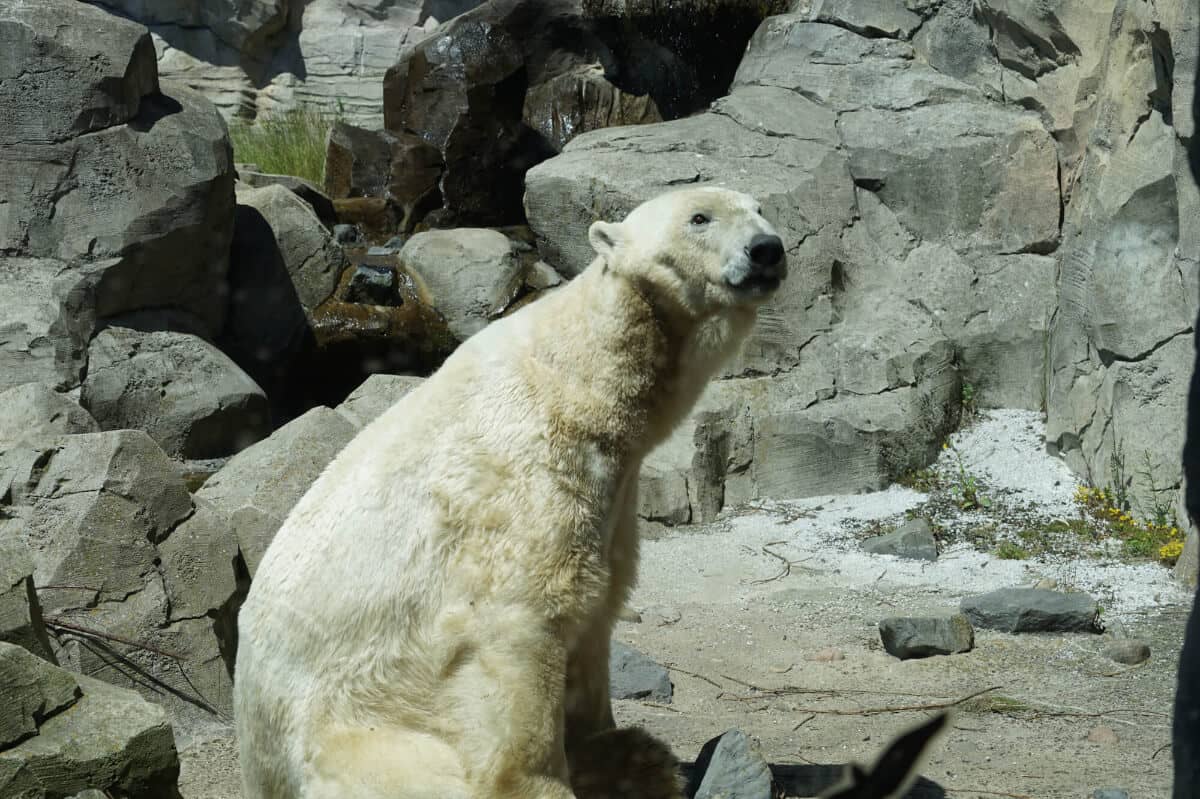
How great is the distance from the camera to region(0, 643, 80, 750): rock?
3.53 m

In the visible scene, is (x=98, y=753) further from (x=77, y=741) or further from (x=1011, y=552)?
(x=1011, y=552)

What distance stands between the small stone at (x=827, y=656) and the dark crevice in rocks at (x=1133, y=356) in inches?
99.6

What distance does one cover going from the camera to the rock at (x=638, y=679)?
4969mm

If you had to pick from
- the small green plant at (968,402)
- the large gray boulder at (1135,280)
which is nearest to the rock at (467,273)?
the small green plant at (968,402)

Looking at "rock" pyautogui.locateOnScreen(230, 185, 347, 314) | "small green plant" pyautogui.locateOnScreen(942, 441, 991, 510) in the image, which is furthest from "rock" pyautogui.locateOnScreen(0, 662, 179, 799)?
"rock" pyautogui.locateOnScreen(230, 185, 347, 314)

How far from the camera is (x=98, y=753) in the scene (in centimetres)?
362

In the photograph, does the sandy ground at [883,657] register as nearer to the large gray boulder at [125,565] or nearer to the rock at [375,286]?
the large gray boulder at [125,565]

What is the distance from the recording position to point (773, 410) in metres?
7.69

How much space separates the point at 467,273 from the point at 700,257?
7.42m

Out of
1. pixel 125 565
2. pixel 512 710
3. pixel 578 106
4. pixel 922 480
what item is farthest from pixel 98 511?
pixel 578 106

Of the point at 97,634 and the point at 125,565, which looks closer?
the point at 97,634

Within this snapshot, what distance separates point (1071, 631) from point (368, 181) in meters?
9.57

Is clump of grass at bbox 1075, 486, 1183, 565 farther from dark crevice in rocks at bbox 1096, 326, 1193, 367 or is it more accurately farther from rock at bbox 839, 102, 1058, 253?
rock at bbox 839, 102, 1058, 253

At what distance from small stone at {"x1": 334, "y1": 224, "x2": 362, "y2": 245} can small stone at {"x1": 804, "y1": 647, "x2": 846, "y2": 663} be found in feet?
26.4
